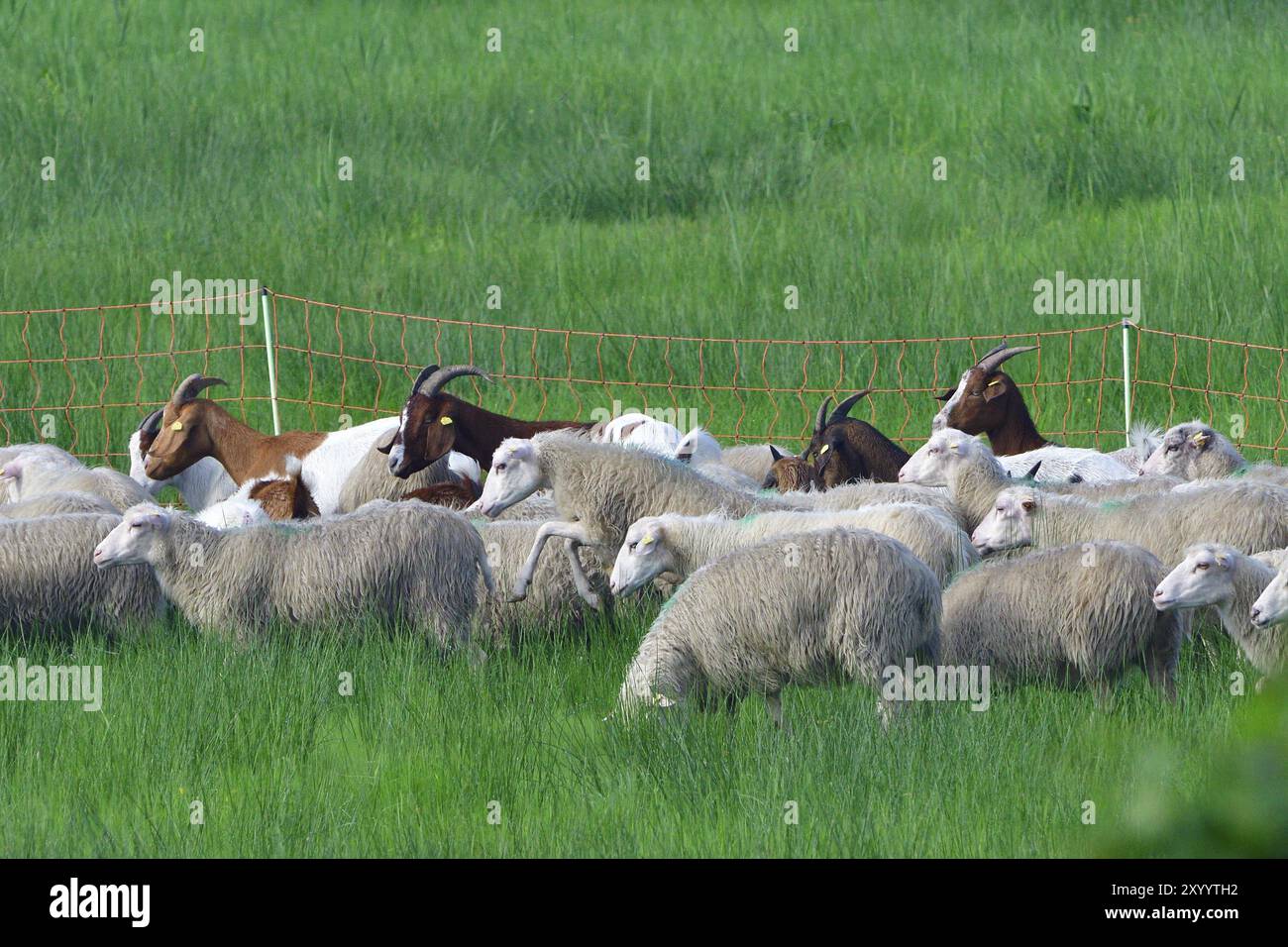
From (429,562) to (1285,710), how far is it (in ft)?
17.0

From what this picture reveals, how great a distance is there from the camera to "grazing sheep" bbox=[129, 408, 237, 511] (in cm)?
934

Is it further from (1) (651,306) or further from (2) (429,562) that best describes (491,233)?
(2) (429,562)

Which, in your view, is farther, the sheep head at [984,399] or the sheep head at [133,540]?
the sheep head at [984,399]

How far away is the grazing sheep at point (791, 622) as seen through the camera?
5395mm

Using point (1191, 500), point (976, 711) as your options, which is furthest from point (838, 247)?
point (976, 711)

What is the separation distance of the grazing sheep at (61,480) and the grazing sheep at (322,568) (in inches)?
56.0

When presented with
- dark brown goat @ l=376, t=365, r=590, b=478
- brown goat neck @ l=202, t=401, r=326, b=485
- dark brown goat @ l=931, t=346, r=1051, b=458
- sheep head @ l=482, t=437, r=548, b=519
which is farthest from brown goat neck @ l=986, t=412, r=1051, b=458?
brown goat neck @ l=202, t=401, r=326, b=485

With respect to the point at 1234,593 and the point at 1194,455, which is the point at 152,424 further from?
the point at 1234,593

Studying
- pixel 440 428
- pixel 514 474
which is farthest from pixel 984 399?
pixel 514 474

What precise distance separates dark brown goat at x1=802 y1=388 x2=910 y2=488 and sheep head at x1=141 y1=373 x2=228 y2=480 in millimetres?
3176

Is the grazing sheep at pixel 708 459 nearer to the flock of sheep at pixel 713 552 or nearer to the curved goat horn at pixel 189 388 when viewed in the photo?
the flock of sheep at pixel 713 552

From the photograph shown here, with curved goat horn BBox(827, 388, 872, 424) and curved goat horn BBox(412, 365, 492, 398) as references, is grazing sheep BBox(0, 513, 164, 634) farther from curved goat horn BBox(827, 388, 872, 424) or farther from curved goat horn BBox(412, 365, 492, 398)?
curved goat horn BBox(827, 388, 872, 424)

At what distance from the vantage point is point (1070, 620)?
5.73 meters

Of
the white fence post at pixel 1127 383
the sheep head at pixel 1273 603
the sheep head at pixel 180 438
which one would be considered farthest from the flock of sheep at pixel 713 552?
the white fence post at pixel 1127 383
